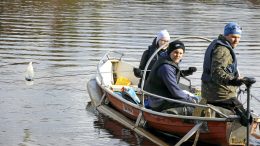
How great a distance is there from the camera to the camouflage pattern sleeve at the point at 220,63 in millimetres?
11004

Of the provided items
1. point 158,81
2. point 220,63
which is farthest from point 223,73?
point 158,81

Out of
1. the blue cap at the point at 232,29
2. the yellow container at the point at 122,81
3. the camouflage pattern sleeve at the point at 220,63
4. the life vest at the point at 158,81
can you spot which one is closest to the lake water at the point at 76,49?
the yellow container at the point at 122,81

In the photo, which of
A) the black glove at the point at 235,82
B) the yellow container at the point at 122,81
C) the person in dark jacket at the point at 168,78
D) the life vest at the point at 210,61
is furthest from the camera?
the yellow container at the point at 122,81

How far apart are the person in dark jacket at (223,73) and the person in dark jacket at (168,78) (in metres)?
0.52

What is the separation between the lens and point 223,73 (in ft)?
36.1

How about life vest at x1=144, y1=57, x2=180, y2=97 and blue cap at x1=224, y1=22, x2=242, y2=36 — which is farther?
life vest at x1=144, y1=57, x2=180, y2=97

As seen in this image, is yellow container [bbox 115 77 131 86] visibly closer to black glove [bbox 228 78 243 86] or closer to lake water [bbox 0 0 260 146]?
lake water [bbox 0 0 260 146]

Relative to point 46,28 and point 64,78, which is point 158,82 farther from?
point 46,28

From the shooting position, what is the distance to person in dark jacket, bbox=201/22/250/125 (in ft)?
36.2

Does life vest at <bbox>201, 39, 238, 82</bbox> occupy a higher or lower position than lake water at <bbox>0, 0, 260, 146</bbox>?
higher

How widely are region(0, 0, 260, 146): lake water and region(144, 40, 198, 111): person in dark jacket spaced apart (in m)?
0.94

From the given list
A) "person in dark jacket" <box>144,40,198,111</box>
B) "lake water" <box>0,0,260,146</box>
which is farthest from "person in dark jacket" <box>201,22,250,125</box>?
"lake water" <box>0,0,260,146</box>

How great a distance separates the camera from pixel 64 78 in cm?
1891

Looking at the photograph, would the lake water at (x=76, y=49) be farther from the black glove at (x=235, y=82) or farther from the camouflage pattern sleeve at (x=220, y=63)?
the black glove at (x=235, y=82)
